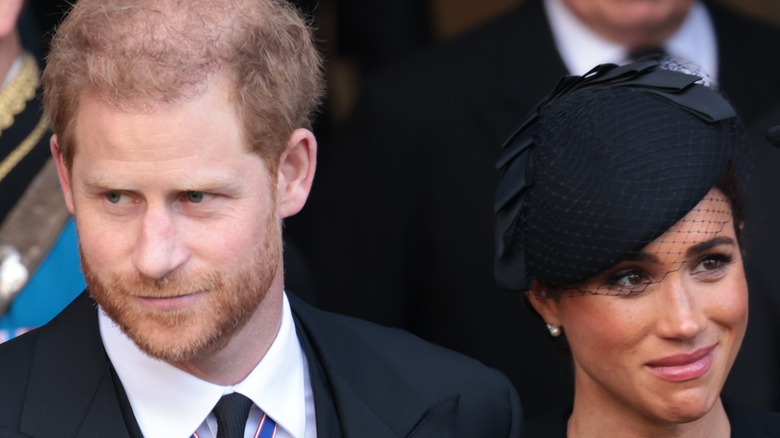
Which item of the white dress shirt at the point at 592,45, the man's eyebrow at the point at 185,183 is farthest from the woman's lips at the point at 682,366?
the white dress shirt at the point at 592,45

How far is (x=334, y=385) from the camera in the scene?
2.95 metres

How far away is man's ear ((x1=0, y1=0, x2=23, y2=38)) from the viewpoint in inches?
132

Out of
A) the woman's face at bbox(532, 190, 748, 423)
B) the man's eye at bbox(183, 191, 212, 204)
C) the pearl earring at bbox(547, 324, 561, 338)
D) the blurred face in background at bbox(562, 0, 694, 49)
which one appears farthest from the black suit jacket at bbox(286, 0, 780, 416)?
the man's eye at bbox(183, 191, 212, 204)

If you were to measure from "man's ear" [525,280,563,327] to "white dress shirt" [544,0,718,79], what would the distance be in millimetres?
1054

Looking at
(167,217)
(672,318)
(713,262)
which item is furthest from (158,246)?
(713,262)

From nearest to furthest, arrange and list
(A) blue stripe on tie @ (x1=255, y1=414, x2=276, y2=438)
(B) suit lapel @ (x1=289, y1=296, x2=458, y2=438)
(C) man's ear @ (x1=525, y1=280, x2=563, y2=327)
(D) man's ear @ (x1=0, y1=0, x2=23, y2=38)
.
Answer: (A) blue stripe on tie @ (x1=255, y1=414, x2=276, y2=438) < (B) suit lapel @ (x1=289, y1=296, x2=458, y2=438) < (C) man's ear @ (x1=525, y1=280, x2=563, y2=327) < (D) man's ear @ (x1=0, y1=0, x2=23, y2=38)

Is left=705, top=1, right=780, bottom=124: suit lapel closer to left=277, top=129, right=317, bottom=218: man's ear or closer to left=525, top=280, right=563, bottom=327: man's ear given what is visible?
left=525, top=280, right=563, bottom=327: man's ear

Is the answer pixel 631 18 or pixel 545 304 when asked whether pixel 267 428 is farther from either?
pixel 631 18

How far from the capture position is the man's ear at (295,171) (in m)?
2.82

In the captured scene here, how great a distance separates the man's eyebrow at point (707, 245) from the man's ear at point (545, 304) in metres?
0.30

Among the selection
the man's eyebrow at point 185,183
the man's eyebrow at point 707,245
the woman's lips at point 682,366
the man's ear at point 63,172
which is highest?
the man's eyebrow at point 185,183

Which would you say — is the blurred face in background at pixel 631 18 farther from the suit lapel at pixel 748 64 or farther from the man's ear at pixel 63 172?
the man's ear at pixel 63 172

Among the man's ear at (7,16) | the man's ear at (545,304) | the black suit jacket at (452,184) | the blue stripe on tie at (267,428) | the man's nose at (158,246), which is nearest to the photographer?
the man's nose at (158,246)

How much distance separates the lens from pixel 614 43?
4.02 m
